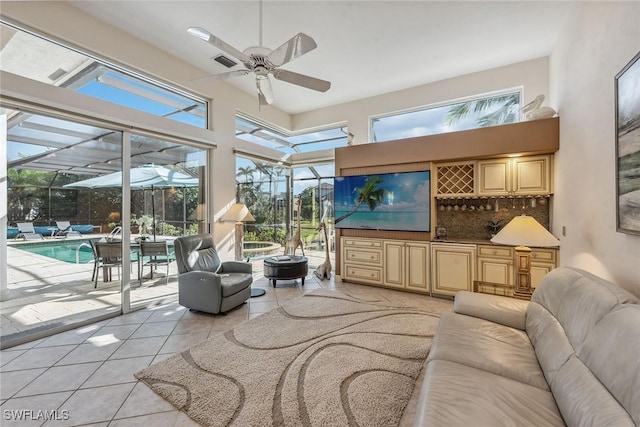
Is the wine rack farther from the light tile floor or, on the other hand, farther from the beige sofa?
the beige sofa

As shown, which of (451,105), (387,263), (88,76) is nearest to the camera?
(88,76)

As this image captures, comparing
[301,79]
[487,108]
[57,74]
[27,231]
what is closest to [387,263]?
[487,108]

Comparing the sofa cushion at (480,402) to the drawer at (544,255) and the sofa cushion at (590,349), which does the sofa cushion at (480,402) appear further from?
the drawer at (544,255)

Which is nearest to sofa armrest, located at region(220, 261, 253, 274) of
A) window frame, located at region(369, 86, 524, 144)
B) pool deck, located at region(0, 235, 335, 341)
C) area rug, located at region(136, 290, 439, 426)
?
area rug, located at region(136, 290, 439, 426)

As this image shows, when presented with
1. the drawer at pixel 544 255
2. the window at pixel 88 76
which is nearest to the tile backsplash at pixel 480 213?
the drawer at pixel 544 255

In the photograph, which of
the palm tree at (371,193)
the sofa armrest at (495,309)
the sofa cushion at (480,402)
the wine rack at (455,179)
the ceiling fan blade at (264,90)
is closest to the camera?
the sofa cushion at (480,402)

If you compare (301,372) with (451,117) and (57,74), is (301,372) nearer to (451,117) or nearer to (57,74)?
(57,74)

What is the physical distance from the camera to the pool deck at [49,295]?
2.90 meters

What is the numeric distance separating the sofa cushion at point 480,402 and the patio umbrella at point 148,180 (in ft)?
13.2

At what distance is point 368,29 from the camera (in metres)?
3.42

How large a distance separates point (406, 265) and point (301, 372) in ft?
9.12

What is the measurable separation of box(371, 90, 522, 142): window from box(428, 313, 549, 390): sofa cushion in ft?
10.7

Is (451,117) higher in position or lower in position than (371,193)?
higher

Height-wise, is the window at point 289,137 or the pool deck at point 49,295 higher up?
the window at point 289,137
